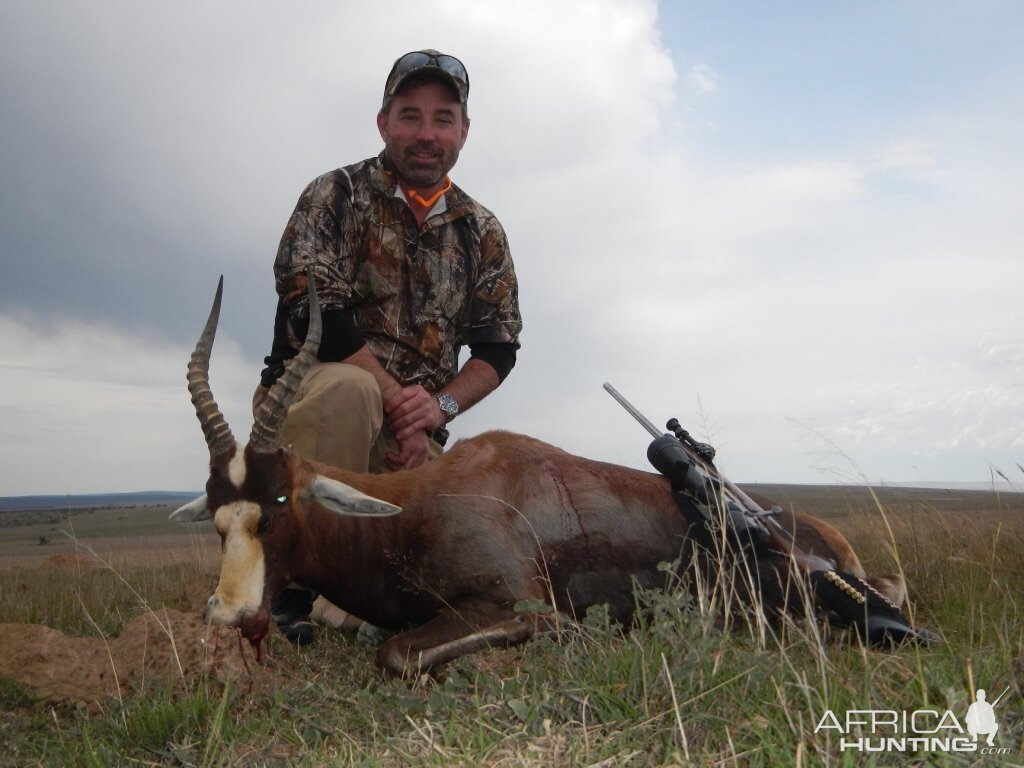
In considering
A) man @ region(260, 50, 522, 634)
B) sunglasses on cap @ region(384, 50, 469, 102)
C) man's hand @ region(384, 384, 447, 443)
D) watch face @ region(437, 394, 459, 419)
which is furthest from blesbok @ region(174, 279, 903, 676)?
sunglasses on cap @ region(384, 50, 469, 102)

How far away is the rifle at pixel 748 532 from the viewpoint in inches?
168

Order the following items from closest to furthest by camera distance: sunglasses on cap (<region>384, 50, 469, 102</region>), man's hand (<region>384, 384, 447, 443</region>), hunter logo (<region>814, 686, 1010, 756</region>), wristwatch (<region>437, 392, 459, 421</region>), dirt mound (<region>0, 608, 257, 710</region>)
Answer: hunter logo (<region>814, 686, 1010, 756</region>), dirt mound (<region>0, 608, 257, 710</region>), man's hand (<region>384, 384, 447, 443</region>), wristwatch (<region>437, 392, 459, 421</region>), sunglasses on cap (<region>384, 50, 469, 102</region>)

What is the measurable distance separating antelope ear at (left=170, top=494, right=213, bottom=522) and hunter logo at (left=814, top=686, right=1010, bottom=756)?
10.9ft

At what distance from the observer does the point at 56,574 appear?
11.6m

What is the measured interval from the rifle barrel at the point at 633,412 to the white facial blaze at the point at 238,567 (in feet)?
7.83

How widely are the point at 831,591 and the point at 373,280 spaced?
12.6 feet

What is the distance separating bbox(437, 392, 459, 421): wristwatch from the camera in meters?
6.55

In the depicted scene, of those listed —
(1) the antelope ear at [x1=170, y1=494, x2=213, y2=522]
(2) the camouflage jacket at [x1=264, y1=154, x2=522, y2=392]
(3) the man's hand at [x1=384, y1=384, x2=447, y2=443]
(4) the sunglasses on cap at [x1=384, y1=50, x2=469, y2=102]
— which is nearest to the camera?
(1) the antelope ear at [x1=170, y1=494, x2=213, y2=522]

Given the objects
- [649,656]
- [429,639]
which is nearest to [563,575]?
[429,639]

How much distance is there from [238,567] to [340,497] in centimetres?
62

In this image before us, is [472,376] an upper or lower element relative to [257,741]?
upper

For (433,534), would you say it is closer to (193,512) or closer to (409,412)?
(193,512)

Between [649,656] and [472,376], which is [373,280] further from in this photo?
[649,656]

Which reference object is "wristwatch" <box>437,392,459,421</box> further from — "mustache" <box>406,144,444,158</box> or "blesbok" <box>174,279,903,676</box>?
"mustache" <box>406,144,444,158</box>
